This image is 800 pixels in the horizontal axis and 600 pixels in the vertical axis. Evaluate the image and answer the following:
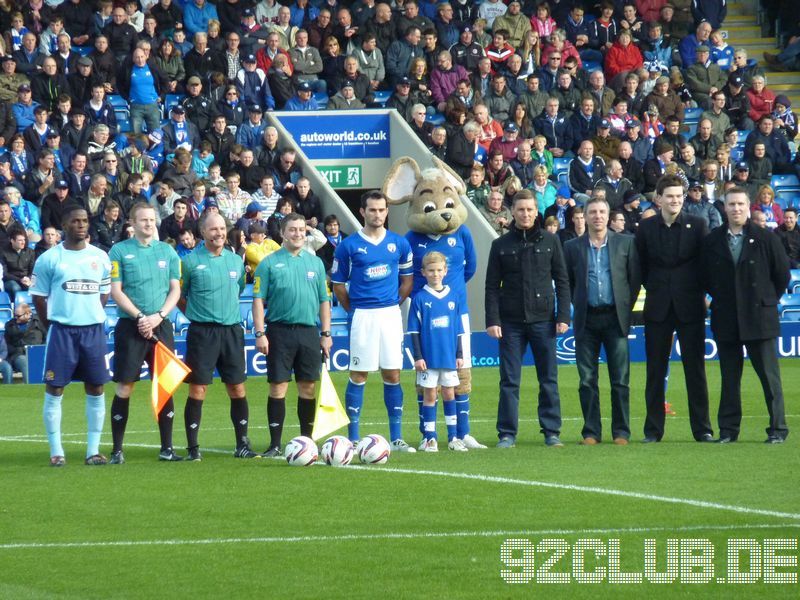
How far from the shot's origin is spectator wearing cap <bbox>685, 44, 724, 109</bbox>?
1091 inches

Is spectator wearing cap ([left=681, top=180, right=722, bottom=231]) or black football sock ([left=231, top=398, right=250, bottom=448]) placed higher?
spectator wearing cap ([left=681, top=180, right=722, bottom=231])

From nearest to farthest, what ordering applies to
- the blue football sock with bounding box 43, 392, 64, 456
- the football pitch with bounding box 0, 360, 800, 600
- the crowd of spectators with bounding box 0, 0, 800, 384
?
the football pitch with bounding box 0, 360, 800, 600
the blue football sock with bounding box 43, 392, 64, 456
the crowd of spectators with bounding box 0, 0, 800, 384

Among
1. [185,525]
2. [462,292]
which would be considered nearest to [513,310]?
[462,292]

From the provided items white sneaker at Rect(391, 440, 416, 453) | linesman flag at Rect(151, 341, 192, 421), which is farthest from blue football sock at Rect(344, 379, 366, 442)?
linesman flag at Rect(151, 341, 192, 421)

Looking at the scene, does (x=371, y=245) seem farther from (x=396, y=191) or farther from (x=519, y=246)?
(x=396, y=191)

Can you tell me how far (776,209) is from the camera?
81.0ft

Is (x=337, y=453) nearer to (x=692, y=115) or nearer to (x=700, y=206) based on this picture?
(x=700, y=206)

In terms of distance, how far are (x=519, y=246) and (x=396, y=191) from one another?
6.81 ft

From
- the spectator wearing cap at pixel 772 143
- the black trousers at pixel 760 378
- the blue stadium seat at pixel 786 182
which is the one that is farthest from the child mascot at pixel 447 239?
the blue stadium seat at pixel 786 182

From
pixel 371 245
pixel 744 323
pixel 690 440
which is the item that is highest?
pixel 371 245

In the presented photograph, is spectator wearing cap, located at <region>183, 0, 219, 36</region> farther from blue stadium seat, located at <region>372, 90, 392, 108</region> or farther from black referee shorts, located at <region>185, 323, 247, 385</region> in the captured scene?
black referee shorts, located at <region>185, 323, 247, 385</region>

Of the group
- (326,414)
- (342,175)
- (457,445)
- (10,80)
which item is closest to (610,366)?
(457,445)

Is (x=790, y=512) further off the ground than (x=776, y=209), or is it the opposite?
(x=776, y=209)

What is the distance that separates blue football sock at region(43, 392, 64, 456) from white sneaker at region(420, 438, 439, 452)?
9.68ft
